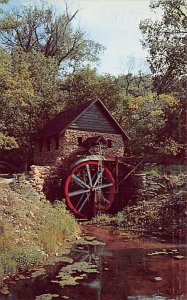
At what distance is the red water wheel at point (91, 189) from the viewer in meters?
16.6

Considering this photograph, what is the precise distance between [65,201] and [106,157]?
301cm

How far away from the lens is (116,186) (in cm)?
1744

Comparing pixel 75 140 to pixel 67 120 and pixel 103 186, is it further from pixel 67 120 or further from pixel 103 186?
pixel 103 186

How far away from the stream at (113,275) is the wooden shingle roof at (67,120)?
299 inches

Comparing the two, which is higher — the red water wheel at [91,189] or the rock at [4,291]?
the red water wheel at [91,189]

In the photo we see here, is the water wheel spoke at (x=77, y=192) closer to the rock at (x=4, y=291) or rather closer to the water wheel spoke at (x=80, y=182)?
the water wheel spoke at (x=80, y=182)

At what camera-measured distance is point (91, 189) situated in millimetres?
16891

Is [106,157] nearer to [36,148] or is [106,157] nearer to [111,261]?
[36,148]

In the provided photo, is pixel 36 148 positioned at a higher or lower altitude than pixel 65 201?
higher

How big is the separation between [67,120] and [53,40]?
1012 cm

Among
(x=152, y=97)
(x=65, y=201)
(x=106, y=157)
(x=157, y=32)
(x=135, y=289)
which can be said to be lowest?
(x=135, y=289)

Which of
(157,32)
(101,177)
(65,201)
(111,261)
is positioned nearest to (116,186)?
A: (101,177)

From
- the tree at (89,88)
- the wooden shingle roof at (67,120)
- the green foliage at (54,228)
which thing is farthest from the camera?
the tree at (89,88)

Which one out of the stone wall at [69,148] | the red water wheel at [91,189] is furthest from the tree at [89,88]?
the red water wheel at [91,189]
